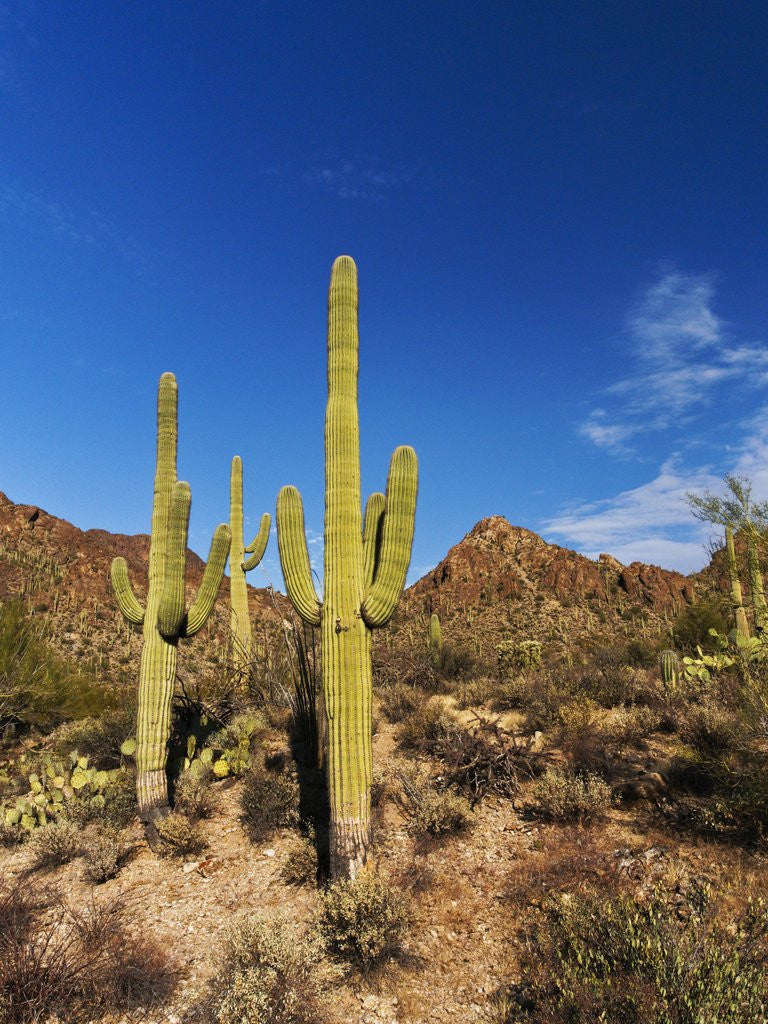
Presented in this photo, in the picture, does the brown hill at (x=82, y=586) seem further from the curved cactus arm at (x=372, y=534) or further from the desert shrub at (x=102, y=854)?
the curved cactus arm at (x=372, y=534)

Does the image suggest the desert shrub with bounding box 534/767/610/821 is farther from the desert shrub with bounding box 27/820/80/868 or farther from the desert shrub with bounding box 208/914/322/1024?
the desert shrub with bounding box 27/820/80/868

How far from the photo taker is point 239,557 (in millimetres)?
16188

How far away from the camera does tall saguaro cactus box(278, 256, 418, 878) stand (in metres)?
6.15

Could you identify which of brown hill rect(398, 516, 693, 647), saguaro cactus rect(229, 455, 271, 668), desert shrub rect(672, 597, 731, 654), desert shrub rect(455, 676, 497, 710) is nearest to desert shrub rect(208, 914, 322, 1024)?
desert shrub rect(455, 676, 497, 710)

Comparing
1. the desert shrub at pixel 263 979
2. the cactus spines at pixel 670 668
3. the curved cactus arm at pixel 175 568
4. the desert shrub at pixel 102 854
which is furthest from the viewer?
the cactus spines at pixel 670 668

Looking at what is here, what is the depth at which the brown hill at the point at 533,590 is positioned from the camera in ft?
118

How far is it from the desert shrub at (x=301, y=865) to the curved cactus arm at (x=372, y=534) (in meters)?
3.19

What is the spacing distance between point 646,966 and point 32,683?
14.0 metres

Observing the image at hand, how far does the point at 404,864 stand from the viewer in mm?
6703

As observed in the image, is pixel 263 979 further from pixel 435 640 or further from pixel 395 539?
pixel 435 640

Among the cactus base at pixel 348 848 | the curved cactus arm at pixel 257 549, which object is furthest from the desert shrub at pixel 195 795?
the curved cactus arm at pixel 257 549

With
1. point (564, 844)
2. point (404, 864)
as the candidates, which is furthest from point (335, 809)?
point (564, 844)

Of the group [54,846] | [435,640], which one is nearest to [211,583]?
[54,846]

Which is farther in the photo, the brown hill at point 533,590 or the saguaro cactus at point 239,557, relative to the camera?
the brown hill at point 533,590
